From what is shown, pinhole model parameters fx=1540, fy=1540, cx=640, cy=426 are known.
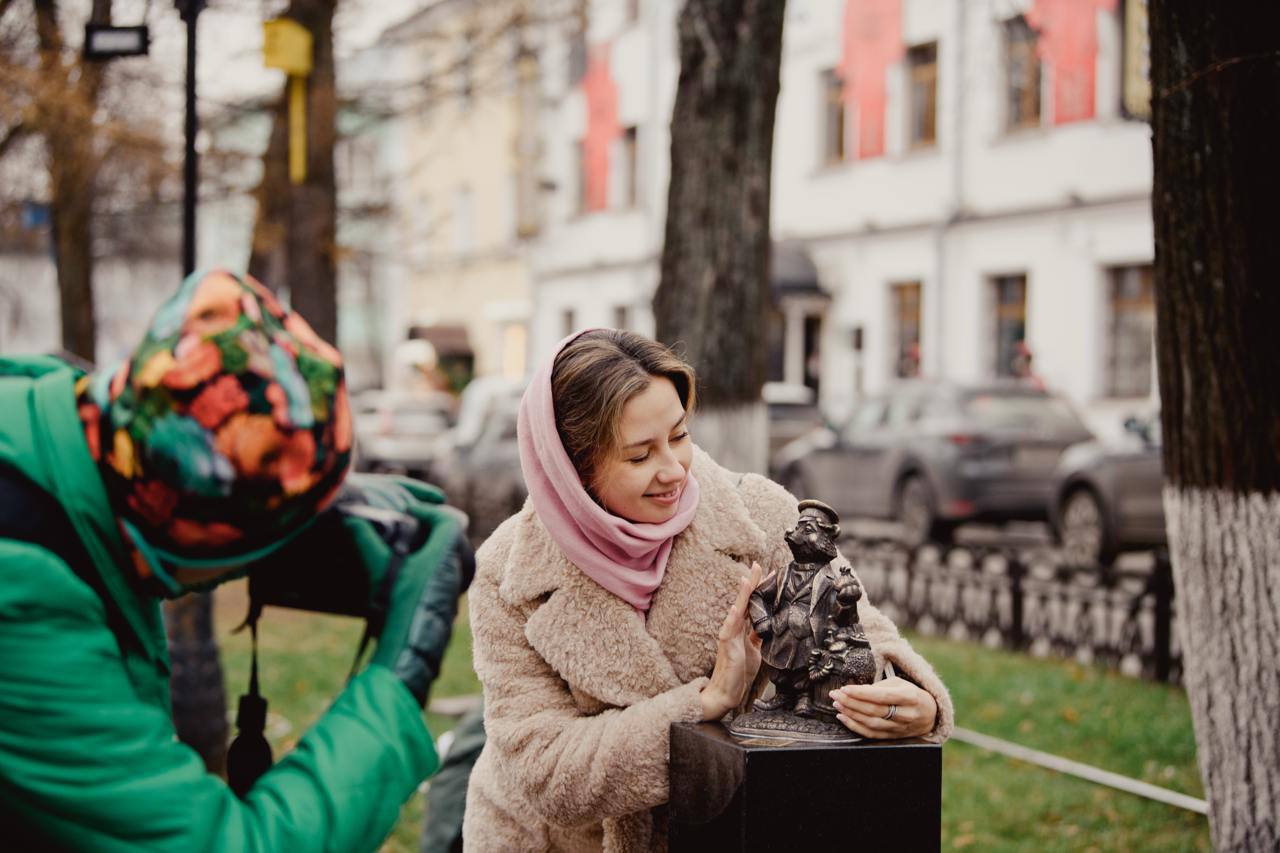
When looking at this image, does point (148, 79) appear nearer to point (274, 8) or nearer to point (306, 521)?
point (274, 8)

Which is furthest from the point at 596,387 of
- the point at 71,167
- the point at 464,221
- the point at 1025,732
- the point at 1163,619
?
the point at 464,221

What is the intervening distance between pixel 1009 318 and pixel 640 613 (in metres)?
23.1

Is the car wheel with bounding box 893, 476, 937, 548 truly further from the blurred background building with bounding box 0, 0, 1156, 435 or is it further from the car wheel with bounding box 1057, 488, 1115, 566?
the blurred background building with bounding box 0, 0, 1156, 435

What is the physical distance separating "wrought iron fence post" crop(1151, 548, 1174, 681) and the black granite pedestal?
6.73 metres

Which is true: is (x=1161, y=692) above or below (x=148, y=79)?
below

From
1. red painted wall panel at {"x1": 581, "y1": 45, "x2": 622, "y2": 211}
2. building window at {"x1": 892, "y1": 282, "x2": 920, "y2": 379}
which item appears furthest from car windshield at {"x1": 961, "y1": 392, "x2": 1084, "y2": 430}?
red painted wall panel at {"x1": 581, "y1": 45, "x2": 622, "y2": 211}

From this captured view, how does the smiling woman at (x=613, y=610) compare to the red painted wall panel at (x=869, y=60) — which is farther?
the red painted wall panel at (x=869, y=60)

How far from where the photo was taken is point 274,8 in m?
14.8

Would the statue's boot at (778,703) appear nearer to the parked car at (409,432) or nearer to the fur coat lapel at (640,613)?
the fur coat lapel at (640,613)

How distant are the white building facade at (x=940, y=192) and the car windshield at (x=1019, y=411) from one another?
4020 millimetres

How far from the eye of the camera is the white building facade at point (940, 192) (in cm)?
2280

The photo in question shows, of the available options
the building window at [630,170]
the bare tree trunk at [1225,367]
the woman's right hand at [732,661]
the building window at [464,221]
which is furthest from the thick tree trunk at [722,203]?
the building window at [464,221]

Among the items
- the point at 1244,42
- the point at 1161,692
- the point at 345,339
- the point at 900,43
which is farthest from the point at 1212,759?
the point at 345,339

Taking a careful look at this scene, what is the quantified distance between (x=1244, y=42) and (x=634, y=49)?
3089 centimetres
